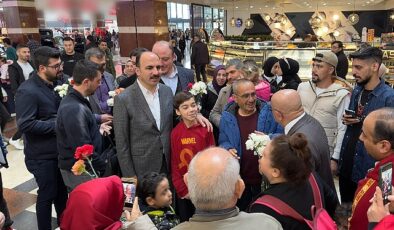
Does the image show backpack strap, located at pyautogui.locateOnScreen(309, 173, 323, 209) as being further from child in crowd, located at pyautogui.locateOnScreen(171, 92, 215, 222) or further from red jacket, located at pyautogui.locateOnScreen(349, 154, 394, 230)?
child in crowd, located at pyautogui.locateOnScreen(171, 92, 215, 222)

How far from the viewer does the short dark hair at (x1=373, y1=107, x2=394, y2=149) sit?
6.10ft

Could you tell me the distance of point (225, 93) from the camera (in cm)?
345

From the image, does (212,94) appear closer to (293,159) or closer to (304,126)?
(304,126)

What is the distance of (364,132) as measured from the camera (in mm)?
1961

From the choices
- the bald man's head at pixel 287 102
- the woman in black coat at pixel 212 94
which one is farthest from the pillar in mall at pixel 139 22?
the bald man's head at pixel 287 102

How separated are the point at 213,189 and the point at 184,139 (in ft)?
5.07

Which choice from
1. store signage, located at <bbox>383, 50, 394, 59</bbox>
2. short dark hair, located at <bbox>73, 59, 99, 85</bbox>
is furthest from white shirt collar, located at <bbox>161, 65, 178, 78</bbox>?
store signage, located at <bbox>383, 50, 394, 59</bbox>

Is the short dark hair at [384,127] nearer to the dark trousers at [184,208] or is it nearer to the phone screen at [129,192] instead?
the phone screen at [129,192]

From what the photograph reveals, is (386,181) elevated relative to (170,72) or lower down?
lower down

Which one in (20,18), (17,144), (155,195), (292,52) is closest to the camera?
(155,195)

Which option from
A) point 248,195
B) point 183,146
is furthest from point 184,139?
point 248,195

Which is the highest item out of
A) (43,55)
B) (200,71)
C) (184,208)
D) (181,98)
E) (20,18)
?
(20,18)

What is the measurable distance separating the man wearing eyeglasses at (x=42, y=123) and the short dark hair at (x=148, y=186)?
41.5 inches

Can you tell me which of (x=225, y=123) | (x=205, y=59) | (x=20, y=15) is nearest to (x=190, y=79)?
(x=225, y=123)
